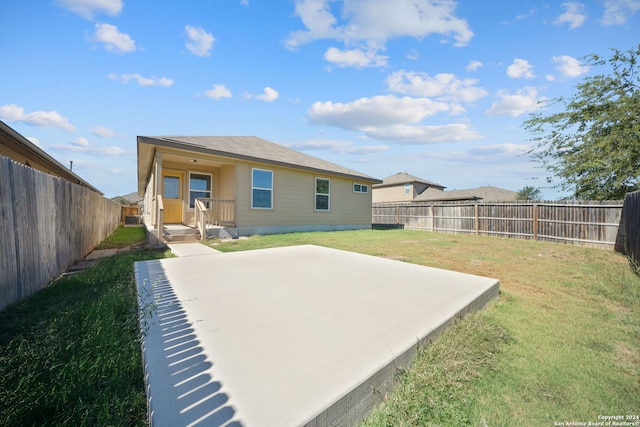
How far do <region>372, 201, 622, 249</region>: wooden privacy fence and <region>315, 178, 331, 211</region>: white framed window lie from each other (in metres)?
6.38

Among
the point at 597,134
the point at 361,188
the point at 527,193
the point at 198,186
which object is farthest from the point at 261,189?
the point at 527,193

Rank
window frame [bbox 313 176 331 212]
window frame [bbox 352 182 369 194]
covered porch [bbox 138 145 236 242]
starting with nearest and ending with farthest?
covered porch [bbox 138 145 236 242] < window frame [bbox 313 176 331 212] < window frame [bbox 352 182 369 194]

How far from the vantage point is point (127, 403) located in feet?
4.81

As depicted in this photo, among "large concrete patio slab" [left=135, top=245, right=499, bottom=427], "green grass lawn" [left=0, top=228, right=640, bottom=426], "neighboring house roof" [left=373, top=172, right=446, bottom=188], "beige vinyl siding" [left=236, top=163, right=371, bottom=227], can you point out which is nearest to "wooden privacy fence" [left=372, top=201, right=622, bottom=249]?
"beige vinyl siding" [left=236, top=163, right=371, bottom=227]

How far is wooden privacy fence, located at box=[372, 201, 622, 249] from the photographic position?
879 cm

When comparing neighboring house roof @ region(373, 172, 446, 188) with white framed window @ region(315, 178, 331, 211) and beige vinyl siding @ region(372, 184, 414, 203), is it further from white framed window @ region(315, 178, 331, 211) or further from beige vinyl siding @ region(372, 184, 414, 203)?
white framed window @ region(315, 178, 331, 211)

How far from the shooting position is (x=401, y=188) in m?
31.5

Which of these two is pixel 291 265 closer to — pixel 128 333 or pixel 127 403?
pixel 128 333

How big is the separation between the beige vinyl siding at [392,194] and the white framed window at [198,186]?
24.6m

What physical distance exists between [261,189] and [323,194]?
3455 mm

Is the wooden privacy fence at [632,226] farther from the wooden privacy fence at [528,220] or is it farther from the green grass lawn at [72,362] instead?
the green grass lawn at [72,362]

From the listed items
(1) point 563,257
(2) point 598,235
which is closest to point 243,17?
(1) point 563,257

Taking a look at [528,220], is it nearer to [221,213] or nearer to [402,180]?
[221,213]

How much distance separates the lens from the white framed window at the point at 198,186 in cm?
1081
